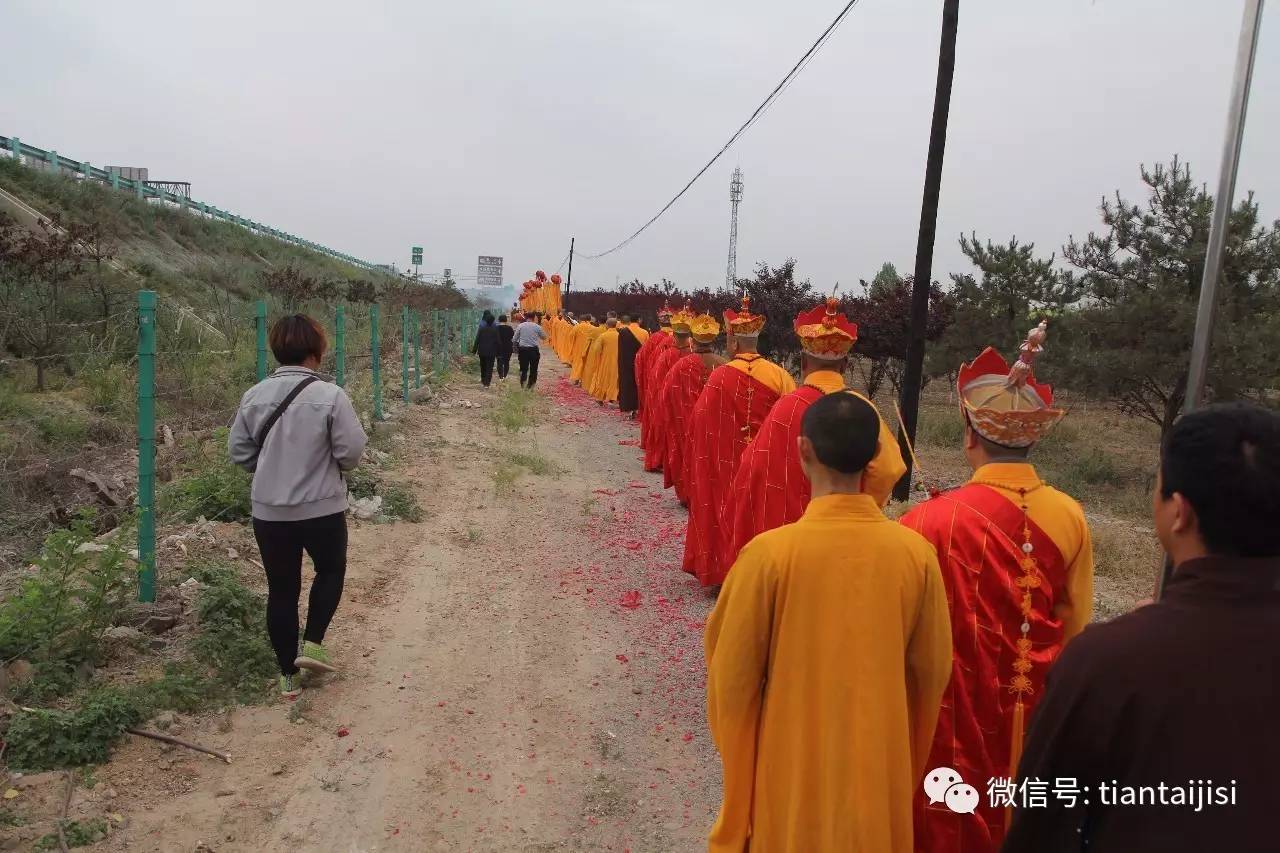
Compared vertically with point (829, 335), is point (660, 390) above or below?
below

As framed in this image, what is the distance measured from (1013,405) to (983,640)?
0.73 metres

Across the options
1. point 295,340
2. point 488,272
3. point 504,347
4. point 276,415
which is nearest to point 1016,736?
point 276,415

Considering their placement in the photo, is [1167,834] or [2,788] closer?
[1167,834]

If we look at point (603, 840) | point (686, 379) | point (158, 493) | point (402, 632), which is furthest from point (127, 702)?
→ point (686, 379)

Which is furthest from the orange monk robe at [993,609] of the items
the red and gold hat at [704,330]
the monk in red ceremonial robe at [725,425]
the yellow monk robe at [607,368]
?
the yellow monk robe at [607,368]

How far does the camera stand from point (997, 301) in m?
18.0

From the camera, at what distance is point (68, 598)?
4461 millimetres

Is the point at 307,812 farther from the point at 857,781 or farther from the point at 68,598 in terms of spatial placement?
the point at 857,781

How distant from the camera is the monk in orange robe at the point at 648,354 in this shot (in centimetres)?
Result: 1280

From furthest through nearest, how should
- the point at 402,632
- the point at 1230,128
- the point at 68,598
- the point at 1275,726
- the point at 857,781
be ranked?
the point at 402,632, the point at 68,598, the point at 1230,128, the point at 857,781, the point at 1275,726

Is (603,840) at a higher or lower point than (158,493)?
lower

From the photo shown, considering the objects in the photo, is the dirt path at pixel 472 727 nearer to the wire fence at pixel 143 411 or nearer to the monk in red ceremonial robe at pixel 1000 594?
the monk in red ceremonial robe at pixel 1000 594

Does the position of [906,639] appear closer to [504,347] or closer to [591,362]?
[591,362]

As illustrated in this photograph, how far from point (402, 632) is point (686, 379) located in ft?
15.3
